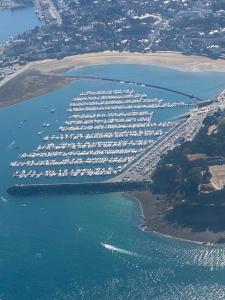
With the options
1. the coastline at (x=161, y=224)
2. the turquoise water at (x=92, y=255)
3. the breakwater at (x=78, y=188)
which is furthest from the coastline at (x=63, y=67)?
the coastline at (x=161, y=224)

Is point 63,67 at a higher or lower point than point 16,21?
higher

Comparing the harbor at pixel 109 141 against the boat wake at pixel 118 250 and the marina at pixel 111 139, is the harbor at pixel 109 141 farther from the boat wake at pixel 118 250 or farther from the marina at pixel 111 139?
the boat wake at pixel 118 250

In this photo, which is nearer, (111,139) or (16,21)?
(111,139)

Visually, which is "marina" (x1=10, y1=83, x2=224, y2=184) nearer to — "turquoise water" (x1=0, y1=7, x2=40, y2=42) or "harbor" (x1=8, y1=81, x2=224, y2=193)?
"harbor" (x1=8, y1=81, x2=224, y2=193)

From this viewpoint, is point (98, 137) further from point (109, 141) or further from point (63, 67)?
point (63, 67)

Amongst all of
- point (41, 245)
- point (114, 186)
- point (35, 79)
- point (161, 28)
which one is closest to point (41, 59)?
point (35, 79)

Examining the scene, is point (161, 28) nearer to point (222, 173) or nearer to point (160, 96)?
point (160, 96)

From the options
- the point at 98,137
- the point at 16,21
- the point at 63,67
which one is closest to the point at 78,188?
the point at 98,137
